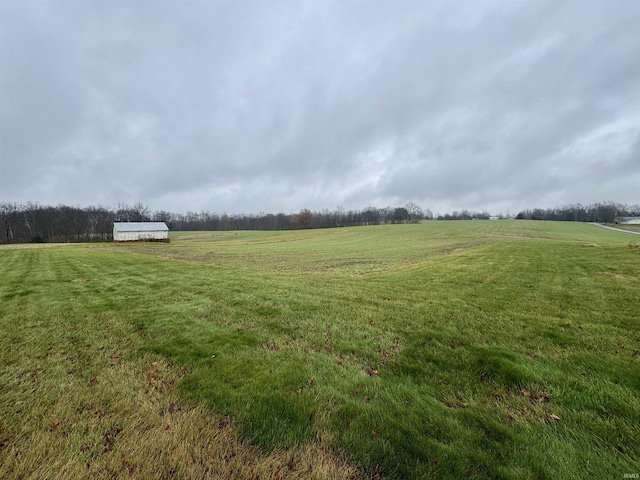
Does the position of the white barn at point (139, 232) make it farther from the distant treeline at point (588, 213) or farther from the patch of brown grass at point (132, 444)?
the distant treeline at point (588, 213)

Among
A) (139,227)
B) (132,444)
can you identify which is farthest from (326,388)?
(139,227)

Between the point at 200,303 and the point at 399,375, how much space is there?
256 inches

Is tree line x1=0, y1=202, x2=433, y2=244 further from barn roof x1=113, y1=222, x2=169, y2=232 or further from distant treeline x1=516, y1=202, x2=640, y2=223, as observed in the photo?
distant treeline x1=516, y1=202, x2=640, y2=223

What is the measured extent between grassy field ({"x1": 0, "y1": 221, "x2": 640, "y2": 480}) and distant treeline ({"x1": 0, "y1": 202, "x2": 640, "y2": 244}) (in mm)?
90898

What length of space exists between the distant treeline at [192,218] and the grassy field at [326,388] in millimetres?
90898

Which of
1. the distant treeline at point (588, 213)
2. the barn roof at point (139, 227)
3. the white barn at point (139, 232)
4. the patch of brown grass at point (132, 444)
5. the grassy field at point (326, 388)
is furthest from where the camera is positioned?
the distant treeline at point (588, 213)

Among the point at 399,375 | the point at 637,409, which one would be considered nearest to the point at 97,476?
the point at 399,375

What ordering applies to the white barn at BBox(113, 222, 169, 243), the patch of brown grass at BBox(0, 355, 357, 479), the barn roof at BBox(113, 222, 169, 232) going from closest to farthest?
the patch of brown grass at BBox(0, 355, 357, 479), the white barn at BBox(113, 222, 169, 243), the barn roof at BBox(113, 222, 169, 232)

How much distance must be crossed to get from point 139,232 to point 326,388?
2817 inches

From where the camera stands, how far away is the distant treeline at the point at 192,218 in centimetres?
7462

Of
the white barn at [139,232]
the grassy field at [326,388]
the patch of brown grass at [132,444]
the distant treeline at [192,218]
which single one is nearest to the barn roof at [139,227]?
the white barn at [139,232]

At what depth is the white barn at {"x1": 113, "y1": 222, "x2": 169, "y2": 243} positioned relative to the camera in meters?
60.7

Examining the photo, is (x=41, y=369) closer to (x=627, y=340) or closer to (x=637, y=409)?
(x=637, y=409)

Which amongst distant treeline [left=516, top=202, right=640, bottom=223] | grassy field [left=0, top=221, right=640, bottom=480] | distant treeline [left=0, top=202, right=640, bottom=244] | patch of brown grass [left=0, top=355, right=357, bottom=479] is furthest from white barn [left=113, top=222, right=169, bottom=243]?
distant treeline [left=516, top=202, right=640, bottom=223]
